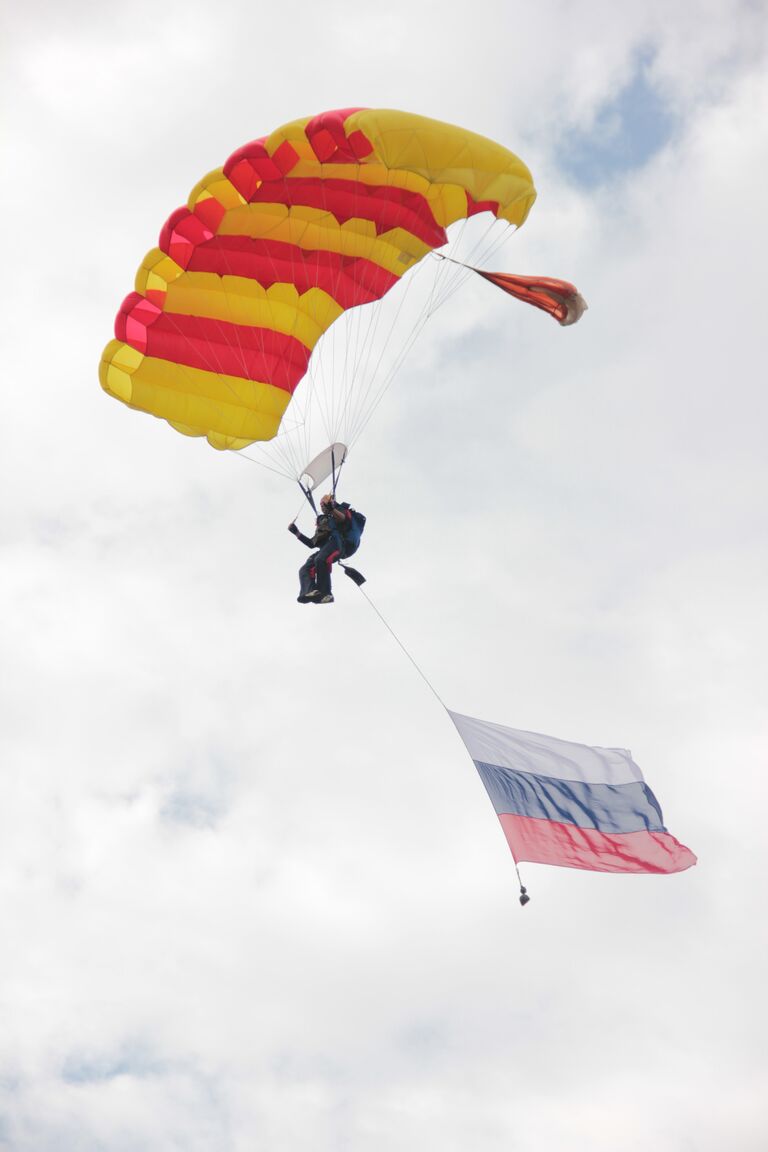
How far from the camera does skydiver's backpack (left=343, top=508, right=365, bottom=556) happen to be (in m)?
18.0

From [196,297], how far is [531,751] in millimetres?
6768

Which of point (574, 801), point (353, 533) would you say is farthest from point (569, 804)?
point (353, 533)

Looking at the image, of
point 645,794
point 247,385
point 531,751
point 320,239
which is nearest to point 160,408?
point 247,385

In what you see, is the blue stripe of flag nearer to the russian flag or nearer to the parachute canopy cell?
the russian flag

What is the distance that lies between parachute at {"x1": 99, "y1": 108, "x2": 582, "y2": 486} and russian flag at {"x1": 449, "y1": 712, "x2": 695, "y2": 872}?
4070mm

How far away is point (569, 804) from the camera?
18203 mm

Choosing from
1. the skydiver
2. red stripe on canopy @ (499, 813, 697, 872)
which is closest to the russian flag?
red stripe on canopy @ (499, 813, 697, 872)

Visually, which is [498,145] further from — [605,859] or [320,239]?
[605,859]

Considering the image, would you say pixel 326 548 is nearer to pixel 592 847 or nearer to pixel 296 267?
pixel 296 267

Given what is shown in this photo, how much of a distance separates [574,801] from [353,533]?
4091 mm

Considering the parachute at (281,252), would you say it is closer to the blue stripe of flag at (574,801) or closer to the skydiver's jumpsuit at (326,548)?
the skydiver's jumpsuit at (326,548)

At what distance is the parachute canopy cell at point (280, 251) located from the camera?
1698 centimetres

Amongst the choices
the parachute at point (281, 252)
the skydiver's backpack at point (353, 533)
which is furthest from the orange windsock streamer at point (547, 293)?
the skydiver's backpack at point (353, 533)

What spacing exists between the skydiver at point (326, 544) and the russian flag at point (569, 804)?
2.13 metres
